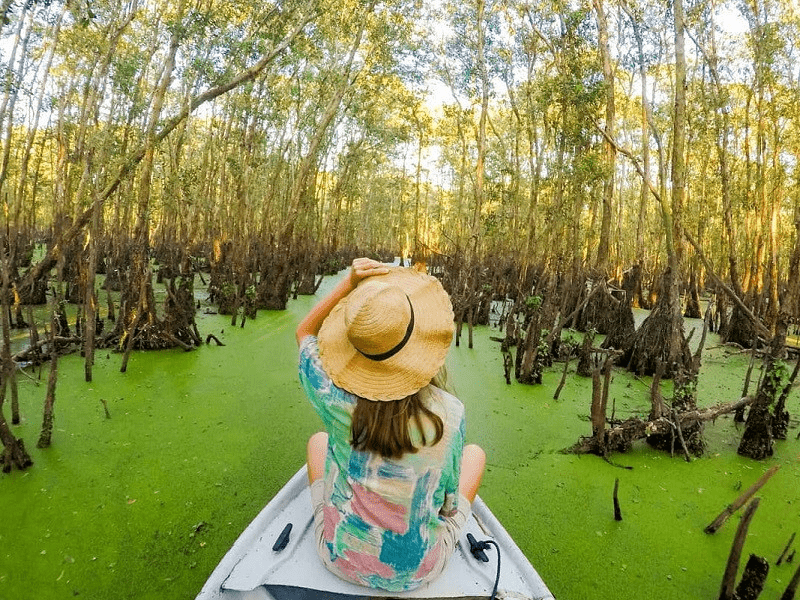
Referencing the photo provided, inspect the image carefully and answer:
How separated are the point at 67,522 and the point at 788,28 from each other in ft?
45.4

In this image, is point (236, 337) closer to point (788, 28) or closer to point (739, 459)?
point (739, 459)

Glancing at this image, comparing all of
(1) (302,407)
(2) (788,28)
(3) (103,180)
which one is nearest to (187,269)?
(1) (302,407)

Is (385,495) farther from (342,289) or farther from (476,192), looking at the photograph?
(476,192)

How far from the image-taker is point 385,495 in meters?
1.21

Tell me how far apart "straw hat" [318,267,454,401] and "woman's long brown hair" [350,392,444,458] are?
0.05 meters

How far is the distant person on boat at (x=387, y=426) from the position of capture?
111cm

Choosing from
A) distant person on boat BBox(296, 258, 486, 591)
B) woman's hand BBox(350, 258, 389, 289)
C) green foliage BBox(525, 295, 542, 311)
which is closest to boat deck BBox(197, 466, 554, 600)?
distant person on boat BBox(296, 258, 486, 591)

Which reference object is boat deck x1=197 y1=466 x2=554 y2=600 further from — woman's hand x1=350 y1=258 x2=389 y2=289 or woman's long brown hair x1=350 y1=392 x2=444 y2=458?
woman's hand x1=350 y1=258 x2=389 y2=289

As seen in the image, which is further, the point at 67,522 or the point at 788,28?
the point at 788,28

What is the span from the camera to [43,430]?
101 inches

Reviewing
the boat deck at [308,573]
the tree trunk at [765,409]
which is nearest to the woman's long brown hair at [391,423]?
the boat deck at [308,573]

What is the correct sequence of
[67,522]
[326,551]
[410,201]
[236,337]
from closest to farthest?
[326,551], [67,522], [236,337], [410,201]

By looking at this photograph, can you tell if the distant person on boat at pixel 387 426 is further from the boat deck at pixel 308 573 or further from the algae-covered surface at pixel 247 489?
the algae-covered surface at pixel 247 489

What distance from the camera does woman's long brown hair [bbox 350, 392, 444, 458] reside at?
1.14 m
